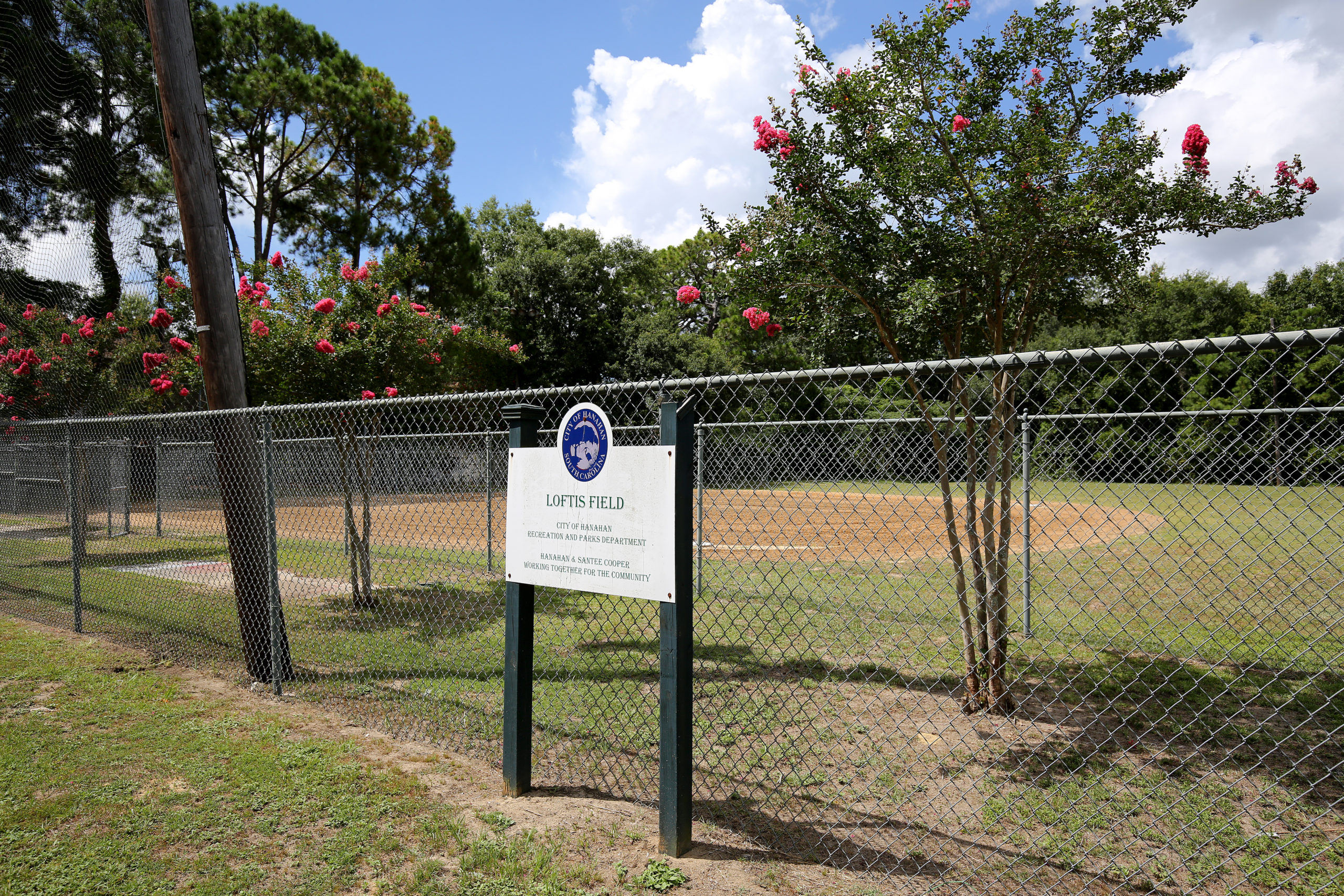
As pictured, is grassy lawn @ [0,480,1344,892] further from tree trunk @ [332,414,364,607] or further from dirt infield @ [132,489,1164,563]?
dirt infield @ [132,489,1164,563]

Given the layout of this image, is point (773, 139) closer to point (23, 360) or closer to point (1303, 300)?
point (23, 360)

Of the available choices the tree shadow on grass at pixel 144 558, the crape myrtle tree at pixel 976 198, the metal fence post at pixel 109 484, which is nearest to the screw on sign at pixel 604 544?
the crape myrtle tree at pixel 976 198

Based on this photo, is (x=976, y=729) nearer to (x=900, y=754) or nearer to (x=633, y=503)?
(x=900, y=754)

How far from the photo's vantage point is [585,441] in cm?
303

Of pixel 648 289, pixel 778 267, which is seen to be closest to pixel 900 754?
pixel 778 267

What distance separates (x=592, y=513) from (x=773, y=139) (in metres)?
2.95

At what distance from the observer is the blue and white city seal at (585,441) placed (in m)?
2.96

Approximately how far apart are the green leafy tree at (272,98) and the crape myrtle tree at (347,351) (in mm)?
17067

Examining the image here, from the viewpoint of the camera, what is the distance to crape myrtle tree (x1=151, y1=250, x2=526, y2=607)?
7.75 metres

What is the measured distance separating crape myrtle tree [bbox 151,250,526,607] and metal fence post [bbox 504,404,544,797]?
4.37 metres

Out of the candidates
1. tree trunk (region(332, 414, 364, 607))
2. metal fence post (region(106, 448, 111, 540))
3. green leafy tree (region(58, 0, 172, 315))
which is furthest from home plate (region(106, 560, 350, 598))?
green leafy tree (region(58, 0, 172, 315))

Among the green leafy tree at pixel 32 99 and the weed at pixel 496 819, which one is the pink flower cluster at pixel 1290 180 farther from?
the green leafy tree at pixel 32 99

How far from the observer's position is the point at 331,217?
86.7 ft

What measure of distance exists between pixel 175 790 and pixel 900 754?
3.57 m
